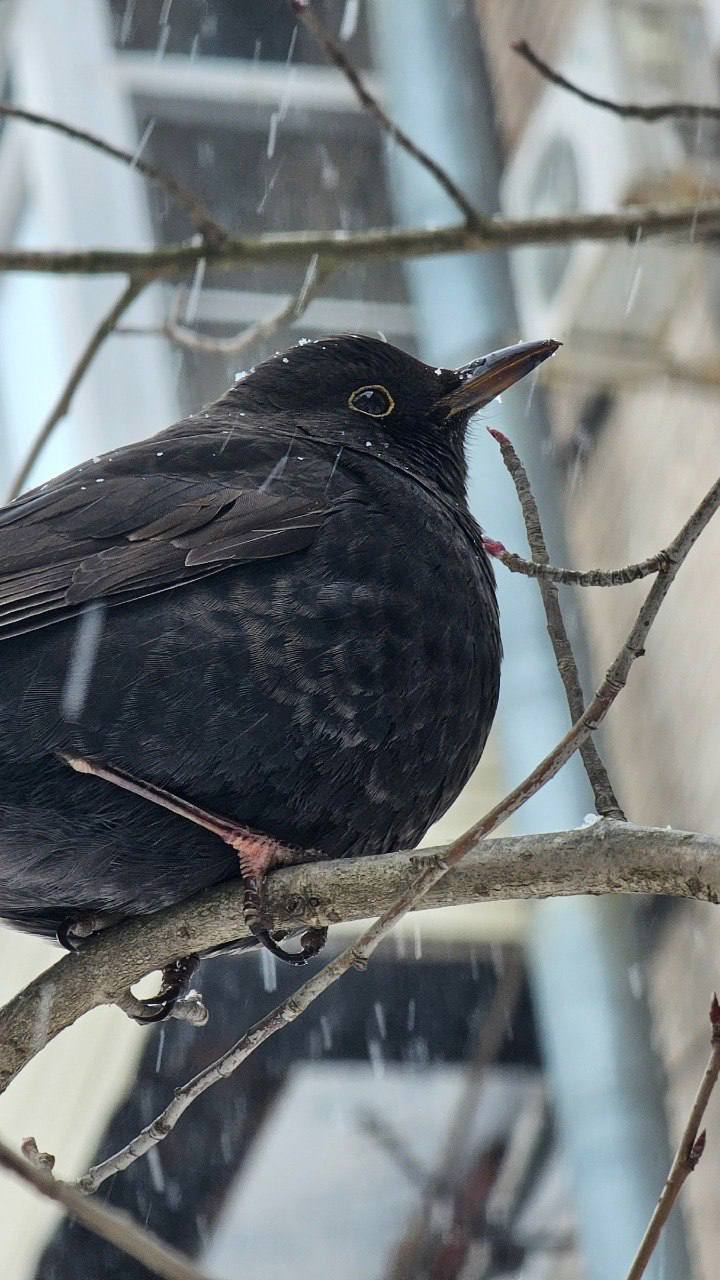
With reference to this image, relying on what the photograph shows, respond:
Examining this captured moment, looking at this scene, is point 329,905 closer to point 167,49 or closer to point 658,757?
point 658,757

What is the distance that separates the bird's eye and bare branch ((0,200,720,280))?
45cm

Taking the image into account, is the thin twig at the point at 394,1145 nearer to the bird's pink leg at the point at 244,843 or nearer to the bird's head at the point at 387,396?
the bird's head at the point at 387,396

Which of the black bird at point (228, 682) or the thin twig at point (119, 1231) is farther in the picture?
the black bird at point (228, 682)

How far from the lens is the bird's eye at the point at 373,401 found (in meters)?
3.33

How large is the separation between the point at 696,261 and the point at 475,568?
3723mm

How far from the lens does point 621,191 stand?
600 cm

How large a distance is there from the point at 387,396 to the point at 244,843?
1.18 metres

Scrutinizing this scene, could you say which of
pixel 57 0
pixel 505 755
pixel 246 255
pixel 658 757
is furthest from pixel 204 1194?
pixel 57 0

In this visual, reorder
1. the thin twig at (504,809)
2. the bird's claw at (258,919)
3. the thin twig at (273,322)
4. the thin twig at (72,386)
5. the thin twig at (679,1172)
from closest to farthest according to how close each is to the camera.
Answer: the thin twig at (679,1172), the thin twig at (504,809), the bird's claw at (258,919), the thin twig at (72,386), the thin twig at (273,322)

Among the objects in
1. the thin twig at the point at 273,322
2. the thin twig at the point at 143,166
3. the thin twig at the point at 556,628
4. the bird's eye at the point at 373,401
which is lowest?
the thin twig at the point at 556,628

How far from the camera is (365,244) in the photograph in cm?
365

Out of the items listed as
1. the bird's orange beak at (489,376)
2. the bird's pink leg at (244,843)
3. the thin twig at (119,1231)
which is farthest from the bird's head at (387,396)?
the thin twig at (119,1231)

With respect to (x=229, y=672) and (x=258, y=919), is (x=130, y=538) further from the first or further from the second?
(x=258, y=919)

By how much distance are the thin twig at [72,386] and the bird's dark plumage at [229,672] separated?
0.34 m
